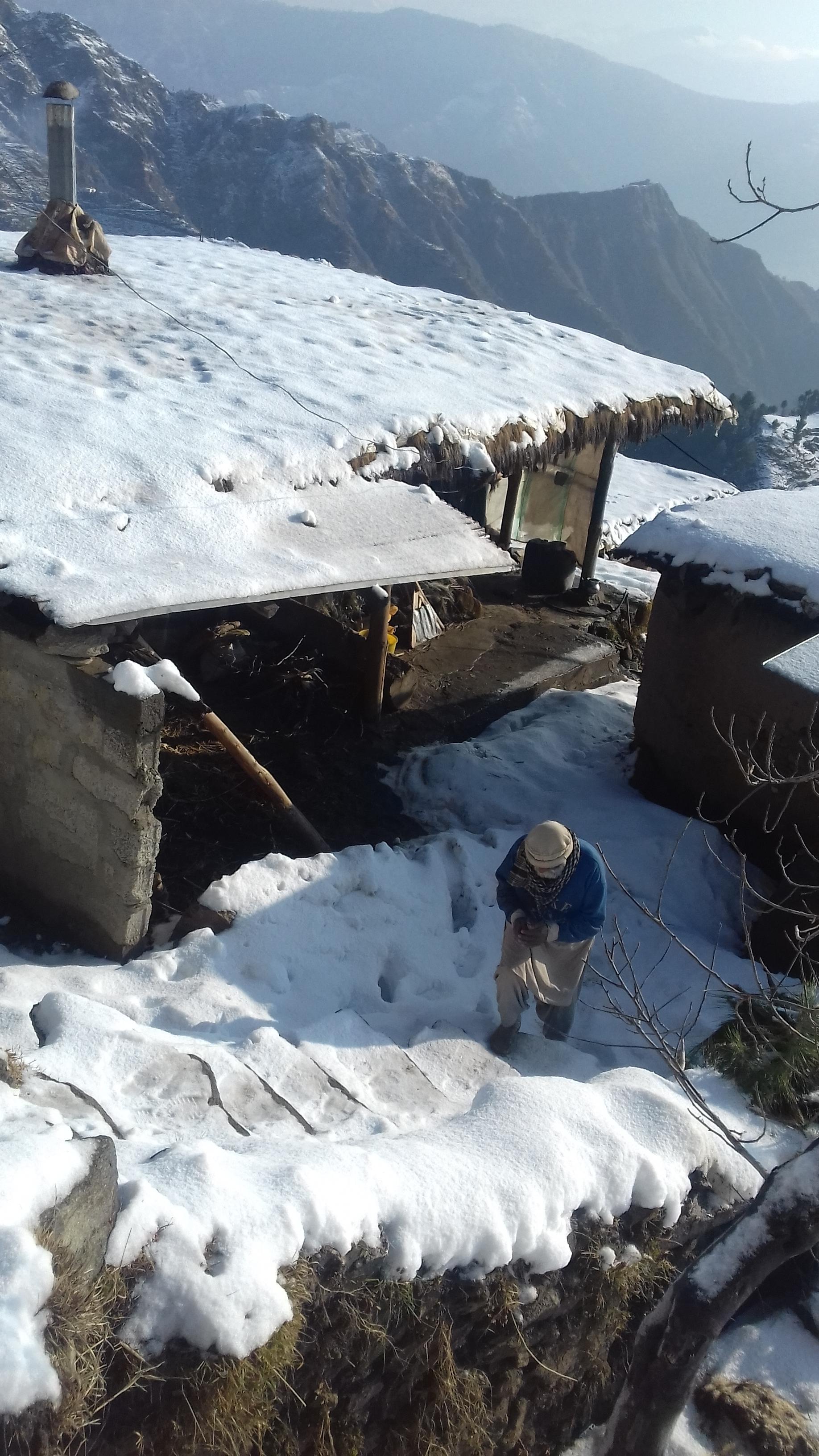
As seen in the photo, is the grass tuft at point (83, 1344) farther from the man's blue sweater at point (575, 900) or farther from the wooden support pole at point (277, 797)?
the wooden support pole at point (277, 797)

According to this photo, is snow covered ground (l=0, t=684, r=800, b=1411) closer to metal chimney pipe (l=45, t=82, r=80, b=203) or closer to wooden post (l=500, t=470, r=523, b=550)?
wooden post (l=500, t=470, r=523, b=550)

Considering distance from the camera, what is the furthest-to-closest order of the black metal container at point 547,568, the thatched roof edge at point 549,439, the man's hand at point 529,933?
the black metal container at point 547,568 < the thatched roof edge at point 549,439 < the man's hand at point 529,933

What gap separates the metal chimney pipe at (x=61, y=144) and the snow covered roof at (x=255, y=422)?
29.6 inches

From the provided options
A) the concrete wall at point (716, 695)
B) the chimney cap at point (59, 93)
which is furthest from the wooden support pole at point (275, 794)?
the chimney cap at point (59, 93)

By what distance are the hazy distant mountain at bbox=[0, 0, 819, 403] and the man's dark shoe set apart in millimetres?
50297

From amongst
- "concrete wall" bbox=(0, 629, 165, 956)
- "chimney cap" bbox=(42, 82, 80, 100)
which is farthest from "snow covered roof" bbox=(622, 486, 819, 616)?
"chimney cap" bbox=(42, 82, 80, 100)

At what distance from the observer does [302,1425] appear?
2799mm

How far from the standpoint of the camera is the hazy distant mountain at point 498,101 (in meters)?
132

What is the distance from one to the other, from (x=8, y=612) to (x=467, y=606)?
575 cm

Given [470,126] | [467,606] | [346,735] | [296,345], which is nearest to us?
[346,735]

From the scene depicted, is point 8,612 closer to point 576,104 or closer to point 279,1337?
point 279,1337

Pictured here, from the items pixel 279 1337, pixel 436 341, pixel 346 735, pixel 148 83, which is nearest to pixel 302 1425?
pixel 279 1337

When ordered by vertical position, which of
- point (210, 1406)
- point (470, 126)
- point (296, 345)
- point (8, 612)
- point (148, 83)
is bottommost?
point (210, 1406)

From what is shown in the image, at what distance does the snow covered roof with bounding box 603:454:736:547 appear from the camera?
710 inches
